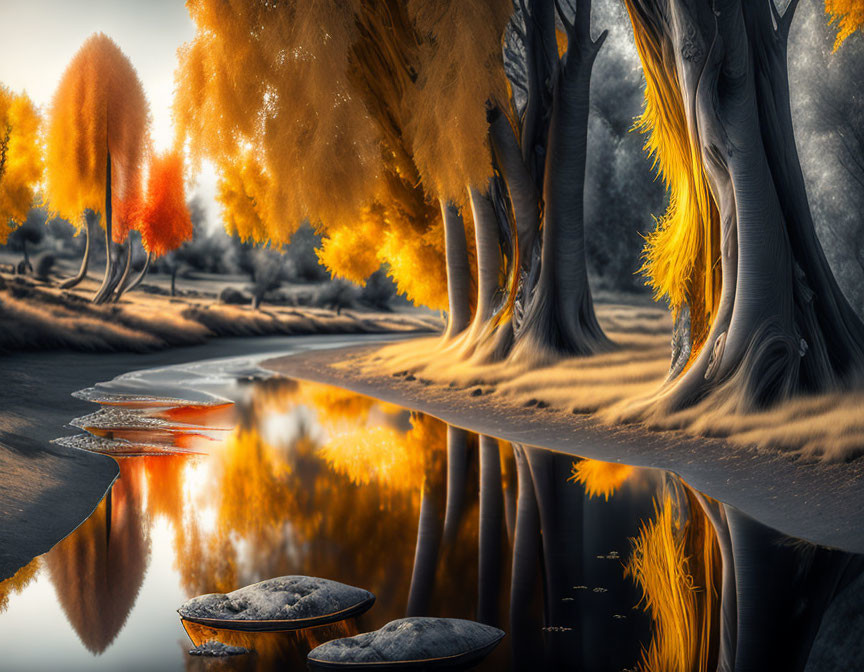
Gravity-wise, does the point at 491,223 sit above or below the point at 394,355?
above

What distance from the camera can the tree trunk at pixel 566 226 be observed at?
34.9ft

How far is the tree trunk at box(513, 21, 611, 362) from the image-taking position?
1062 centimetres

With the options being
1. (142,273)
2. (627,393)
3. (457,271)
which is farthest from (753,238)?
(142,273)

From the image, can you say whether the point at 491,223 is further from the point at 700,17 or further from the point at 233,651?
the point at 233,651

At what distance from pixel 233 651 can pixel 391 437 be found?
4738mm

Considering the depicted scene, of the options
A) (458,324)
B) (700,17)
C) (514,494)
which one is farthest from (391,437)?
(458,324)

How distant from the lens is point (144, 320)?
19688 mm

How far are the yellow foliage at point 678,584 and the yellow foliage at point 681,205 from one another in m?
3.21

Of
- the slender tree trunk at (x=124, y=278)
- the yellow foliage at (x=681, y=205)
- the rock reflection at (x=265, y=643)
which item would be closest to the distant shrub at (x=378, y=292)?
the slender tree trunk at (x=124, y=278)

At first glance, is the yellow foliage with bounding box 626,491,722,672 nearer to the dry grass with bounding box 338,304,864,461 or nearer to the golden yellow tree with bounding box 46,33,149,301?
the dry grass with bounding box 338,304,864,461

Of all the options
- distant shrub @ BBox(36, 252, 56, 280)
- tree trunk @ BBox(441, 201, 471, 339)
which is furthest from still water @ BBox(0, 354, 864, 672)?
distant shrub @ BBox(36, 252, 56, 280)

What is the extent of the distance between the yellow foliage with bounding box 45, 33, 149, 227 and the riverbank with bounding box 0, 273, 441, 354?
89.5 inches

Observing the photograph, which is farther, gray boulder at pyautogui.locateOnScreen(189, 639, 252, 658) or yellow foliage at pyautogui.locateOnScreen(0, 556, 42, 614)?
yellow foliage at pyautogui.locateOnScreen(0, 556, 42, 614)

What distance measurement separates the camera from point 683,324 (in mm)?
7637
